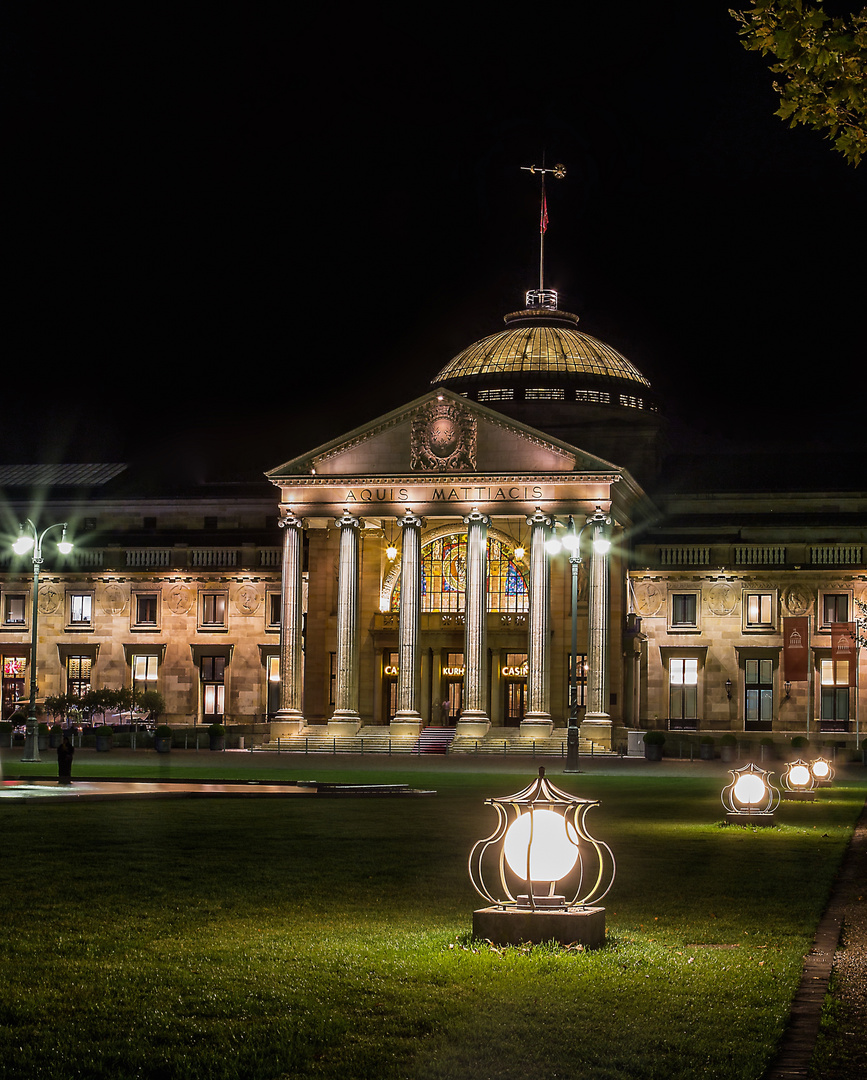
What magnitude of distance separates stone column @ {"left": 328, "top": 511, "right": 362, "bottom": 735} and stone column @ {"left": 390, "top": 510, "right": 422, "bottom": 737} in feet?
8.37

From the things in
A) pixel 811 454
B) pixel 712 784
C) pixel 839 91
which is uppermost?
pixel 811 454

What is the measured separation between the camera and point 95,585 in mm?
100625

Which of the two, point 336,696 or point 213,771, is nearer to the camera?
point 213,771

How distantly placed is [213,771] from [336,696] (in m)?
33.4

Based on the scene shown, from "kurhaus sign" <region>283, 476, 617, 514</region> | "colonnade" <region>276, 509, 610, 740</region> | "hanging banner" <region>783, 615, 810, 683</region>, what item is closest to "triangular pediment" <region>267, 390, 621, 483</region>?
"kurhaus sign" <region>283, 476, 617, 514</region>

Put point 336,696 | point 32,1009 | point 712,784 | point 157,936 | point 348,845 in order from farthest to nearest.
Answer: point 336,696 → point 712,784 → point 348,845 → point 157,936 → point 32,1009

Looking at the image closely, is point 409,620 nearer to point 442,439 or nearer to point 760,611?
point 442,439

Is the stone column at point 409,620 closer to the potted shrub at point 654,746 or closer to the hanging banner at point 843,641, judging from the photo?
the potted shrub at point 654,746

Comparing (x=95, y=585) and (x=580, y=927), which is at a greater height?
(x=95, y=585)

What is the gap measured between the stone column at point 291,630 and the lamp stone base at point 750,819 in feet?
181

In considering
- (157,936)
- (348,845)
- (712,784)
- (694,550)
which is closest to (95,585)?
(694,550)

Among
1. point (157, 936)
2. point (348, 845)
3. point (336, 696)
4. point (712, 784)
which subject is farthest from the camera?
point (336, 696)

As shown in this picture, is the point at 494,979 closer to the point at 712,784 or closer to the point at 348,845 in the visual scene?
the point at 348,845

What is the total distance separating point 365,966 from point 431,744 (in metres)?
67.8
